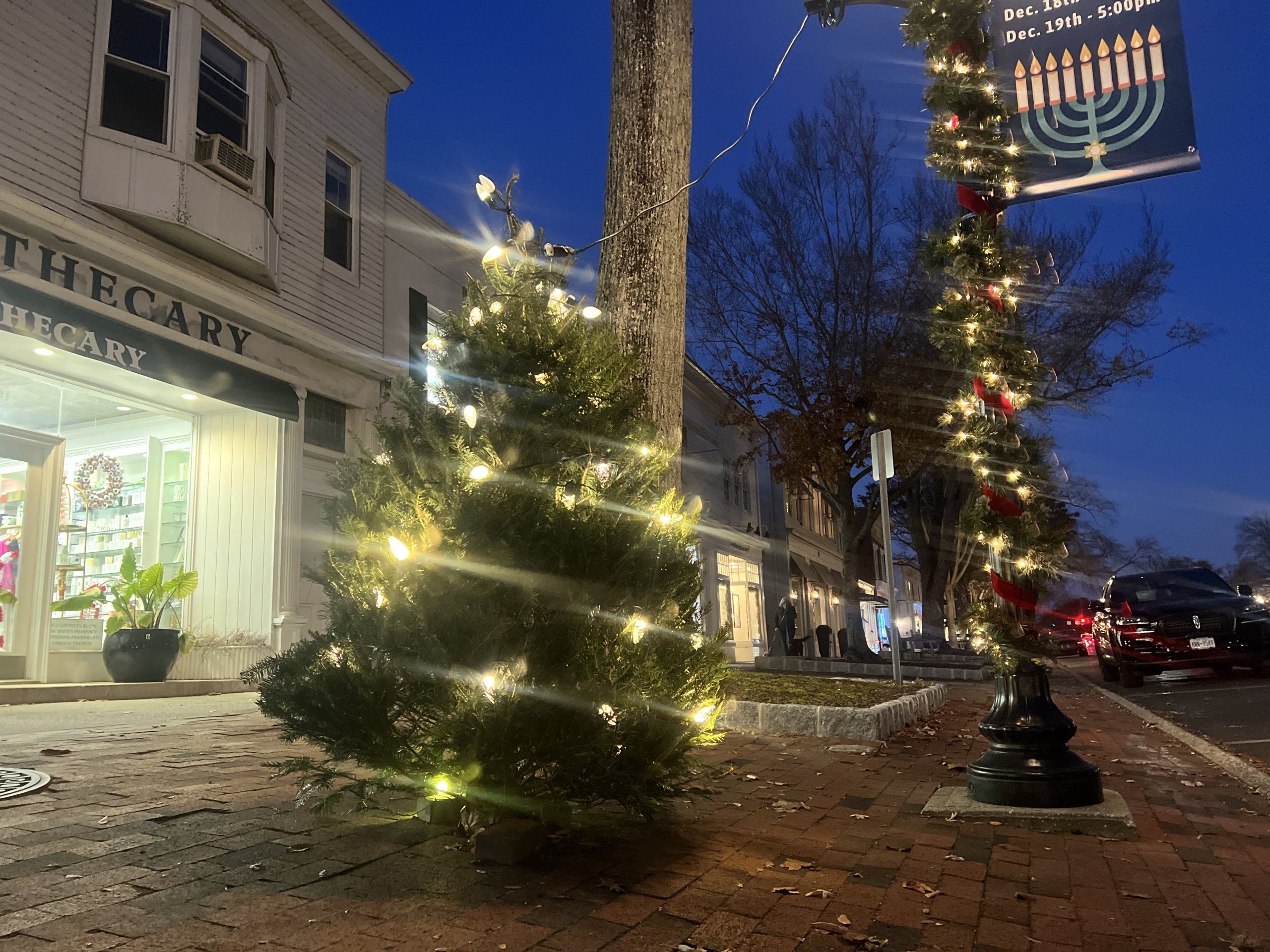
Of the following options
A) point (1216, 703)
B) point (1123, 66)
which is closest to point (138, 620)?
point (1123, 66)

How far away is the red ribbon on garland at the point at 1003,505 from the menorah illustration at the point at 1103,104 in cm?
169

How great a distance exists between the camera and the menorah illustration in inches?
186

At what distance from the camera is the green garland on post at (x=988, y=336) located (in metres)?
4.78

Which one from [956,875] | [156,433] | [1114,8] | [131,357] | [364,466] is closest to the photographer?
[956,875]

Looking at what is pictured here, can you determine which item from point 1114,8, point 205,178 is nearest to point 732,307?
point 205,178

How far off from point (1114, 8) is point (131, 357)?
9242 mm

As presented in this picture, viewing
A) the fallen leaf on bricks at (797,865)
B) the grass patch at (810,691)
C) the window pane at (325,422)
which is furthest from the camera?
the window pane at (325,422)

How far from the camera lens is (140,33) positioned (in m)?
10.3

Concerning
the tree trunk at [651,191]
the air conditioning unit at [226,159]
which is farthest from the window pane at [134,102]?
the tree trunk at [651,191]

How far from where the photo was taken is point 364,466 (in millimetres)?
3707

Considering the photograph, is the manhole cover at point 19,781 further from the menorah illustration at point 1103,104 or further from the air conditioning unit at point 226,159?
the air conditioning unit at point 226,159

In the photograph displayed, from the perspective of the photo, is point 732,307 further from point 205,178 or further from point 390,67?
point 205,178

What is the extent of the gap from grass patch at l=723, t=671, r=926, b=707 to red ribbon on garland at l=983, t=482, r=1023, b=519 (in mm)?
2816

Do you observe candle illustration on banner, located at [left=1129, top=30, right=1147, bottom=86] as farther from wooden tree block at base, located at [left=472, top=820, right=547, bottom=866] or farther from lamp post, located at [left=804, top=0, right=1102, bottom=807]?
wooden tree block at base, located at [left=472, top=820, right=547, bottom=866]
